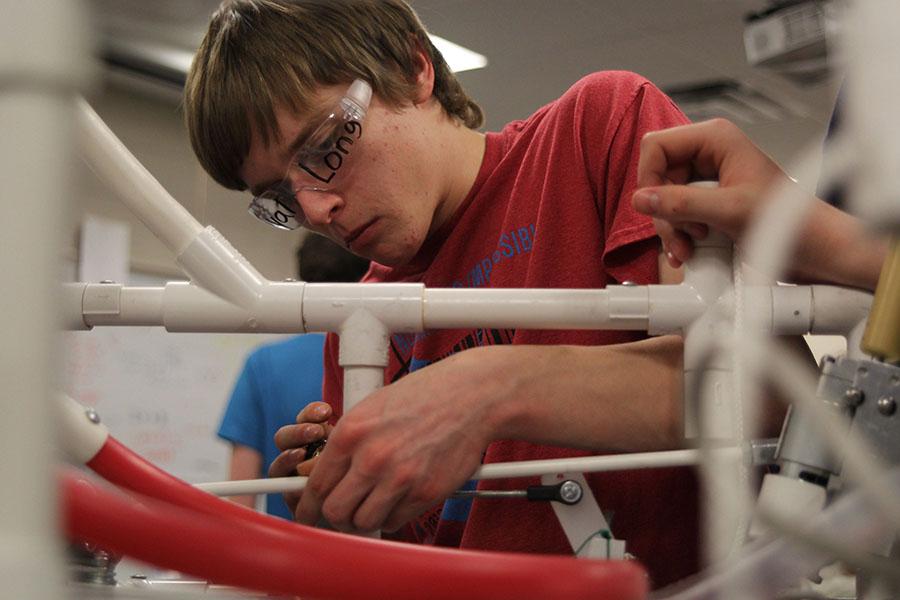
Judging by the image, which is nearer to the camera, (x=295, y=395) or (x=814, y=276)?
(x=814, y=276)

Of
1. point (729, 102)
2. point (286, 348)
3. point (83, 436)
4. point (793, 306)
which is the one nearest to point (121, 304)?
point (83, 436)

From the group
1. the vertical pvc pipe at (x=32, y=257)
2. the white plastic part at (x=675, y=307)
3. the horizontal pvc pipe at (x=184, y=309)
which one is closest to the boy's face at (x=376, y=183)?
the horizontal pvc pipe at (x=184, y=309)

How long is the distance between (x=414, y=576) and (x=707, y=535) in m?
0.23

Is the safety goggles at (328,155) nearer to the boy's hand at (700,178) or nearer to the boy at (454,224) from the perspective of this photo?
the boy at (454,224)

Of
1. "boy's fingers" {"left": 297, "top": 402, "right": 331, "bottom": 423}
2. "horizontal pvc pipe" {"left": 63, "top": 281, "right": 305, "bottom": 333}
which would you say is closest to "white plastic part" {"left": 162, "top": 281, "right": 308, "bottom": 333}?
"horizontal pvc pipe" {"left": 63, "top": 281, "right": 305, "bottom": 333}

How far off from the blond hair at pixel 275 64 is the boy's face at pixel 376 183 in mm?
21

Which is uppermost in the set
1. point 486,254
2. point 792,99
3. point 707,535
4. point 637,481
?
point 792,99

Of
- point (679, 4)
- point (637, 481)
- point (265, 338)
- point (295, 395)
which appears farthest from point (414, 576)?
point (265, 338)

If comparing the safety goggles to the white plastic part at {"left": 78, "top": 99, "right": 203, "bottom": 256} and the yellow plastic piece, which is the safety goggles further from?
the yellow plastic piece

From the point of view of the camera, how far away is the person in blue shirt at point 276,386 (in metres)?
2.11

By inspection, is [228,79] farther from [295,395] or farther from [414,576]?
[295,395]

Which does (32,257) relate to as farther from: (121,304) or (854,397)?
(121,304)

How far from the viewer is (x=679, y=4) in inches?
138

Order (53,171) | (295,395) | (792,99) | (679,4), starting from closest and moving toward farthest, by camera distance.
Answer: (53,171)
(295,395)
(679,4)
(792,99)
